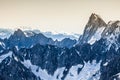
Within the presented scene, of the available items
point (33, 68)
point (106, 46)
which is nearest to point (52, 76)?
point (33, 68)

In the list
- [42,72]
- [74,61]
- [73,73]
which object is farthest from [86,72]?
[42,72]

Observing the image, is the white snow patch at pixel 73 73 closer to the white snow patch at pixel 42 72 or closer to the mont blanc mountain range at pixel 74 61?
the mont blanc mountain range at pixel 74 61

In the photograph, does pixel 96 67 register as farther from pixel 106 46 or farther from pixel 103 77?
pixel 103 77

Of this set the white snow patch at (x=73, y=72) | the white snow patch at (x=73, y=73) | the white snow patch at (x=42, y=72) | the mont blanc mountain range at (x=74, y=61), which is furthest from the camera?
the white snow patch at (x=42, y=72)

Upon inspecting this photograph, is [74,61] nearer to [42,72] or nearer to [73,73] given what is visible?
[73,73]

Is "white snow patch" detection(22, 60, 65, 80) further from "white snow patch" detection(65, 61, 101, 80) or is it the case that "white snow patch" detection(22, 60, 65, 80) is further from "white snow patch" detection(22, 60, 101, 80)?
"white snow patch" detection(65, 61, 101, 80)

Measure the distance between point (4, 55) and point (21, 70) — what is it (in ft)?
40.4

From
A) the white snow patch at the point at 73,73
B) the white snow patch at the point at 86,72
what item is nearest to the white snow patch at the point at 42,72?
the white snow patch at the point at 73,73

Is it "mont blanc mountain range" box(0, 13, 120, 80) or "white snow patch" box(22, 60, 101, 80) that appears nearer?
"mont blanc mountain range" box(0, 13, 120, 80)

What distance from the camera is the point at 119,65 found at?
502ft

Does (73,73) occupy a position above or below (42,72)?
above

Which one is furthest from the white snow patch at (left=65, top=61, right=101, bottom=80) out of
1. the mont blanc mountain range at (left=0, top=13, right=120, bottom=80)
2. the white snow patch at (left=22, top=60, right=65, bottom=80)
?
the white snow patch at (left=22, top=60, right=65, bottom=80)

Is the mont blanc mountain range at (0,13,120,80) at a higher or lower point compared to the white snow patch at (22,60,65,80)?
higher

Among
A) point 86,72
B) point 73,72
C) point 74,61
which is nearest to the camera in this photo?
point 86,72
